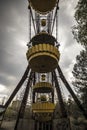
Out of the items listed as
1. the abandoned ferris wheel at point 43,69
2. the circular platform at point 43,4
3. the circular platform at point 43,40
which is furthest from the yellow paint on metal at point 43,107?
the circular platform at point 43,4

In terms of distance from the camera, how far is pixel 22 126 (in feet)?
63.5

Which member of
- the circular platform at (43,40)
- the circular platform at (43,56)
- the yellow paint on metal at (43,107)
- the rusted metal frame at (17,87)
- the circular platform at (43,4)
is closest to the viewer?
the circular platform at (43,56)

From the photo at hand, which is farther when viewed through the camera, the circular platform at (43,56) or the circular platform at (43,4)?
the circular platform at (43,4)

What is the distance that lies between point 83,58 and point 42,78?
25.2ft

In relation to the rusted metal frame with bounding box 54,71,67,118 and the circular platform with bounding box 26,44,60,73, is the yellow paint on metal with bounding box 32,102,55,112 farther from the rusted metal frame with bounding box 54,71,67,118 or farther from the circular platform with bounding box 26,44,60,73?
the circular platform with bounding box 26,44,60,73

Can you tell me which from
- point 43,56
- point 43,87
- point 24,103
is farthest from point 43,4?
point 24,103

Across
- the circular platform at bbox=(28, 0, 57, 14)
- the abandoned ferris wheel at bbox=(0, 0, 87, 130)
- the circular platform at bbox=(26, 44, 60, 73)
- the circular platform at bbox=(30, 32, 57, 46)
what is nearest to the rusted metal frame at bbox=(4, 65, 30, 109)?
the abandoned ferris wheel at bbox=(0, 0, 87, 130)

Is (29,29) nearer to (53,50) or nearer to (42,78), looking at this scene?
(53,50)

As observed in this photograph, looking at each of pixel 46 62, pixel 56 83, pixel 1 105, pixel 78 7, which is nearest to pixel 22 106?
pixel 1 105

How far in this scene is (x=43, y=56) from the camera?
40.8 ft

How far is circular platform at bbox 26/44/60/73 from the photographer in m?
12.5

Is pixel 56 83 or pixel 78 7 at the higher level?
pixel 78 7

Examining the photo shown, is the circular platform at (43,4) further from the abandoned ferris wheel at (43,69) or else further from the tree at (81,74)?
the tree at (81,74)

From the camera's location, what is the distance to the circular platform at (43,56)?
12500 mm
